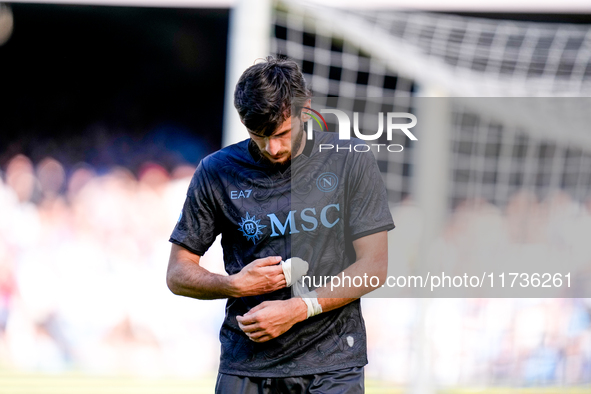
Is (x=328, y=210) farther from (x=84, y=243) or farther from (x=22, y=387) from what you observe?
(x=84, y=243)

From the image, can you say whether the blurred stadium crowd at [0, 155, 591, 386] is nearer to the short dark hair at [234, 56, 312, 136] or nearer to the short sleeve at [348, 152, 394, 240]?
the short sleeve at [348, 152, 394, 240]

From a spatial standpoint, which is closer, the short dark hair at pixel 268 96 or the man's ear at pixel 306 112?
the short dark hair at pixel 268 96

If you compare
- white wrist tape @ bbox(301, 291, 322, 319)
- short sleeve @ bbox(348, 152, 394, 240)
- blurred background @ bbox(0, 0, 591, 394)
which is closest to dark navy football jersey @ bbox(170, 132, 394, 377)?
short sleeve @ bbox(348, 152, 394, 240)

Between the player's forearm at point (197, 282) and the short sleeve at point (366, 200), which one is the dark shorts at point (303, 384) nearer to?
the player's forearm at point (197, 282)

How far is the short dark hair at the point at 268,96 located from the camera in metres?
2.14

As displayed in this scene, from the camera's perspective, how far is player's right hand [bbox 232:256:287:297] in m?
2.06

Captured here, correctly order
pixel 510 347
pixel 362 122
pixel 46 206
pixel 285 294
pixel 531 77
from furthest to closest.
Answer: pixel 46 206 → pixel 531 77 → pixel 510 347 → pixel 362 122 → pixel 285 294

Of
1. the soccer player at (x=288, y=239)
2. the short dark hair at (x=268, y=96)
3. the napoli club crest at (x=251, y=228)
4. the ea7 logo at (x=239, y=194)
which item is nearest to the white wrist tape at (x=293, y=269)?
the soccer player at (x=288, y=239)

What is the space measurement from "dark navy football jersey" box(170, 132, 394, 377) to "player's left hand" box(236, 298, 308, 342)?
13 centimetres

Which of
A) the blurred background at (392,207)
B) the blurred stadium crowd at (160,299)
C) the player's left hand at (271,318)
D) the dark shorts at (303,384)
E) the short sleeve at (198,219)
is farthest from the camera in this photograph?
the blurred stadium crowd at (160,299)

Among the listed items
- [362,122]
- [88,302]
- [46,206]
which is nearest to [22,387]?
[88,302]

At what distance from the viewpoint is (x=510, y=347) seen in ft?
17.9

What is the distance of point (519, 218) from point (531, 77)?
1437 millimetres

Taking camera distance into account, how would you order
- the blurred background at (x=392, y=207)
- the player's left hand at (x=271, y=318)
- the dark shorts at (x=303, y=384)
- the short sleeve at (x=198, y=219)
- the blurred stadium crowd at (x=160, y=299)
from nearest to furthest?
the player's left hand at (x=271, y=318)
the dark shorts at (x=303, y=384)
the short sleeve at (x=198, y=219)
the blurred background at (x=392, y=207)
the blurred stadium crowd at (x=160, y=299)
